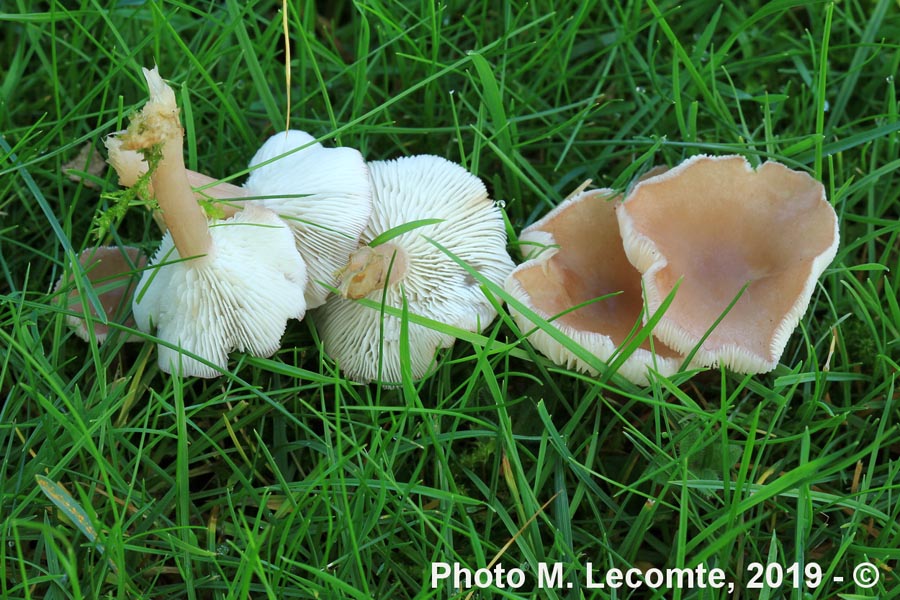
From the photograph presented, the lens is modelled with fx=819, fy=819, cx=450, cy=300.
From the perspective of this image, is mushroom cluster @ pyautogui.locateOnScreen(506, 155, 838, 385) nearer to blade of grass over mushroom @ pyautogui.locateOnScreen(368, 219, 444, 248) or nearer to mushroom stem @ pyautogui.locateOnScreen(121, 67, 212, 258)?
blade of grass over mushroom @ pyautogui.locateOnScreen(368, 219, 444, 248)

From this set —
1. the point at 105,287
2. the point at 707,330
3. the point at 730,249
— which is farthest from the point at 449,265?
the point at 105,287

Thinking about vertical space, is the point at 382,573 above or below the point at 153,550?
below

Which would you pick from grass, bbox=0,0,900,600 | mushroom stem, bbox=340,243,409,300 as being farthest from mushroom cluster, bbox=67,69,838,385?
grass, bbox=0,0,900,600

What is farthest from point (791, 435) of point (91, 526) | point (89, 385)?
point (89, 385)

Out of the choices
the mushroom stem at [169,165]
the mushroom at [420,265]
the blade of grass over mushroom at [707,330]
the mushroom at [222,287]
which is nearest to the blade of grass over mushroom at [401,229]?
the mushroom at [420,265]

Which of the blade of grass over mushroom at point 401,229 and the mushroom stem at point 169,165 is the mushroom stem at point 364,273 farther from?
the mushroom stem at point 169,165

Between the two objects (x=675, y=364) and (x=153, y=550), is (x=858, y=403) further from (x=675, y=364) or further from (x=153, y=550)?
(x=153, y=550)
